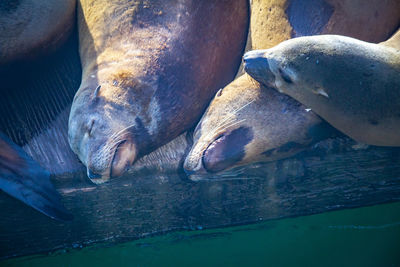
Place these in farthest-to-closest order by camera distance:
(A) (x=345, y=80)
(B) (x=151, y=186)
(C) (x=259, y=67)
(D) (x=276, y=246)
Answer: (D) (x=276, y=246)
(B) (x=151, y=186)
(C) (x=259, y=67)
(A) (x=345, y=80)

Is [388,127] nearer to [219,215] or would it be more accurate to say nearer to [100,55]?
[219,215]

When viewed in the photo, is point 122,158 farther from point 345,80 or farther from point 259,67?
point 345,80

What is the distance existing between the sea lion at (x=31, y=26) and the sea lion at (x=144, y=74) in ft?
0.88

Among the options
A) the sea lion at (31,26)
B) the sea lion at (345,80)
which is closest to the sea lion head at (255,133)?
the sea lion at (345,80)

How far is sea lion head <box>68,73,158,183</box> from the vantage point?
185cm

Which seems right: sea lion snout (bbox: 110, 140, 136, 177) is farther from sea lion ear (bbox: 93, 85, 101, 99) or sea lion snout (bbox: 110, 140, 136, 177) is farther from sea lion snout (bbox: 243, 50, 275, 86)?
sea lion snout (bbox: 243, 50, 275, 86)

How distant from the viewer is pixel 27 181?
76.7 inches

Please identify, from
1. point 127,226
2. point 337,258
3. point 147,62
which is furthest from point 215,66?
point 337,258

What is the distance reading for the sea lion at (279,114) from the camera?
1.86 metres

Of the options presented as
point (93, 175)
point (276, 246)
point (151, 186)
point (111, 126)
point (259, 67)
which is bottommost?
point (276, 246)

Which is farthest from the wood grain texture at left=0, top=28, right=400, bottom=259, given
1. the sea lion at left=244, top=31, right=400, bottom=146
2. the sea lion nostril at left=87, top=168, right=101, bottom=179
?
the sea lion at left=244, top=31, right=400, bottom=146

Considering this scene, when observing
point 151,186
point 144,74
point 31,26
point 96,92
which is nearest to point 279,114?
point 144,74

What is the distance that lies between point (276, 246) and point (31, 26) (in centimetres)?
259

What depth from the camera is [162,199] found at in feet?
7.25
